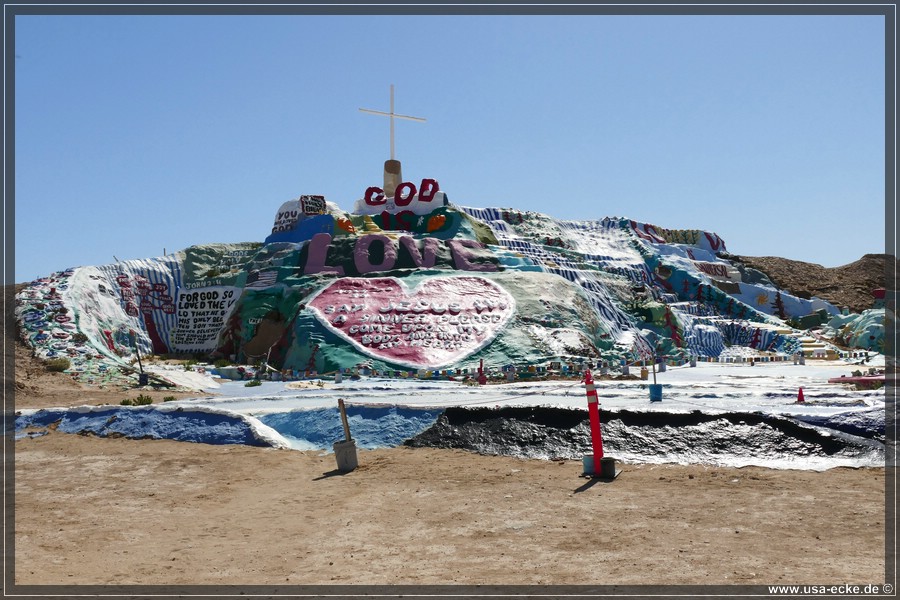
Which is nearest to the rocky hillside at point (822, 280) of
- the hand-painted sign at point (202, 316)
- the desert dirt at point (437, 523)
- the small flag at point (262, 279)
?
the small flag at point (262, 279)

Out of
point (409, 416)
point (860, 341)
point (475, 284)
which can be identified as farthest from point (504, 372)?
point (860, 341)

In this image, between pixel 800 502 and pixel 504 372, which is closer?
pixel 800 502

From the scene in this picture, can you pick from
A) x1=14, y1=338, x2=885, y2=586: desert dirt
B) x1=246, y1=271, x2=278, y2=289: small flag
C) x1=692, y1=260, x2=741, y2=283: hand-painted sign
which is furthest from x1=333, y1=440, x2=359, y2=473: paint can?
x1=692, y1=260, x2=741, y2=283: hand-painted sign

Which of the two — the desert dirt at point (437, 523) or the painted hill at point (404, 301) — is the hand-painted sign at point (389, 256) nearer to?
the painted hill at point (404, 301)

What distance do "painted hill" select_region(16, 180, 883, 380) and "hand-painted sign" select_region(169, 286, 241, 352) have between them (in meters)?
0.10

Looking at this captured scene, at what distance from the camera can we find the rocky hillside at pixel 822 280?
66.2 m

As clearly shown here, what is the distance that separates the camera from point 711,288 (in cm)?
5641

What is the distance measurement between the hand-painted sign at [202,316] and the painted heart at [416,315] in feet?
32.5

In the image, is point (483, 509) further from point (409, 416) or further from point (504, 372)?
point (504, 372)

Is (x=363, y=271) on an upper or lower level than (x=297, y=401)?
upper

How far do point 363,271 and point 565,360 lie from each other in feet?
50.1

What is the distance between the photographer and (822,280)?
234 feet
